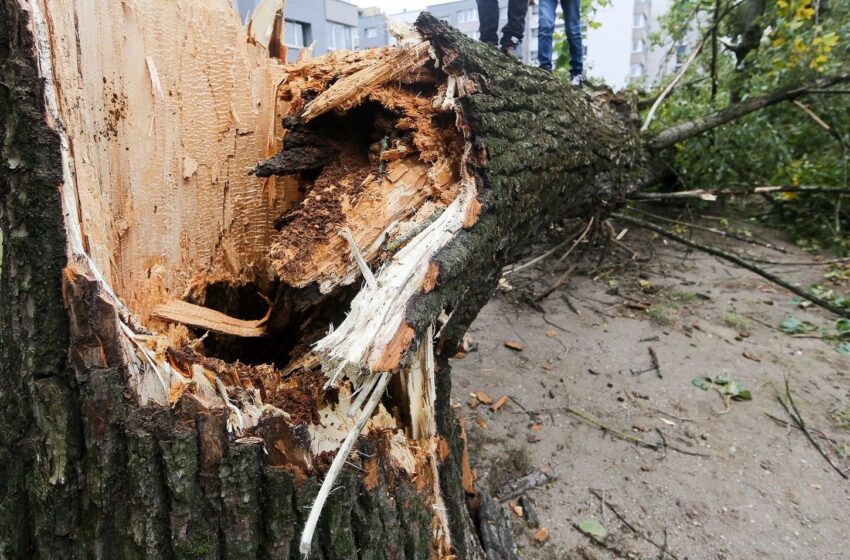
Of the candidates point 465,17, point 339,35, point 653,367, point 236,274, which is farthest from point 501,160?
point 465,17

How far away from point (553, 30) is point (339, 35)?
14.7 m

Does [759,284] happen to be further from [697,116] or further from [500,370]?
[500,370]

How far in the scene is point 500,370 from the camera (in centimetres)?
310

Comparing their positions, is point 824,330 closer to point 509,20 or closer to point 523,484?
point 523,484

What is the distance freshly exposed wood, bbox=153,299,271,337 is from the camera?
4.11ft

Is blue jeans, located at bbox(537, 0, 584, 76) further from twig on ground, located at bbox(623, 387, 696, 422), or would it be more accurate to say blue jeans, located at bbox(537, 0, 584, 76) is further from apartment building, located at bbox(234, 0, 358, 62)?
apartment building, located at bbox(234, 0, 358, 62)

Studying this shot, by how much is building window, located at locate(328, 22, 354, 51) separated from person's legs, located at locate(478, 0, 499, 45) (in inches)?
542

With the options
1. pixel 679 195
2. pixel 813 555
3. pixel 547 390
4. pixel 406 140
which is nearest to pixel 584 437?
pixel 547 390

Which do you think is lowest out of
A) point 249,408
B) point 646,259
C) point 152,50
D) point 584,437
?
point 584,437

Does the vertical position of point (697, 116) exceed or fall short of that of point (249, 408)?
it exceeds it

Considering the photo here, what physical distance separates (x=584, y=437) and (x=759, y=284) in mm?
2806

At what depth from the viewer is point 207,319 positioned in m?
1.31

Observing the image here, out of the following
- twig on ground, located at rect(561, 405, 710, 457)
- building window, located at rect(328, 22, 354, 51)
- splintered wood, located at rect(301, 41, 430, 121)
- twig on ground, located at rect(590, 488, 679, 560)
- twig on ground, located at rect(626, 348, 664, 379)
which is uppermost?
building window, located at rect(328, 22, 354, 51)

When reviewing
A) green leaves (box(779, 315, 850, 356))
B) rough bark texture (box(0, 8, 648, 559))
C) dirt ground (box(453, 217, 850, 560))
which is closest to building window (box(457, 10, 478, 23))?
dirt ground (box(453, 217, 850, 560))
